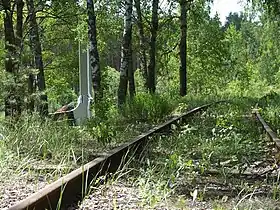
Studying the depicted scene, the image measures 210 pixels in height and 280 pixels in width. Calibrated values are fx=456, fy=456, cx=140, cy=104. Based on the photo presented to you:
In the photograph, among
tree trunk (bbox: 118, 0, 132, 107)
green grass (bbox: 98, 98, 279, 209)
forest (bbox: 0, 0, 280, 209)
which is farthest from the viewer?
tree trunk (bbox: 118, 0, 132, 107)

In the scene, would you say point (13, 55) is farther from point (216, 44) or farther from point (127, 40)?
point (216, 44)

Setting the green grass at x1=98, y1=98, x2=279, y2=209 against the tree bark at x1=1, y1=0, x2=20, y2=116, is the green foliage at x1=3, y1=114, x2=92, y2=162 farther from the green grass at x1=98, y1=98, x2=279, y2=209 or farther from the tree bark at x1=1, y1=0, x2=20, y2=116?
the tree bark at x1=1, y1=0, x2=20, y2=116

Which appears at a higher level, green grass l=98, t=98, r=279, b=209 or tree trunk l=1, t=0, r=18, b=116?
tree trunk l=1, t=0, r=18, b=116

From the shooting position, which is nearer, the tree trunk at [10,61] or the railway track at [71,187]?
the railway track at [71,187]

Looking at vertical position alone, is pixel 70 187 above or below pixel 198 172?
above

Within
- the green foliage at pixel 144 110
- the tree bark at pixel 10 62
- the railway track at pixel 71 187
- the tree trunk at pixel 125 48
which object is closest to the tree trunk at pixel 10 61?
the tree bark at pixel 10 62

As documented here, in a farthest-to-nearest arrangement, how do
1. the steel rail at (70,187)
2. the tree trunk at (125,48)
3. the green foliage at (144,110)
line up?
the tree trunk at (125,48)
the green foliage at (144,110)
the steel rail at (70,187)

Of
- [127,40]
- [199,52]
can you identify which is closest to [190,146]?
[127,40]

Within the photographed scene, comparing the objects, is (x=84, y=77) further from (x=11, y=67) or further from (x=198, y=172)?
(x=198, y=172)

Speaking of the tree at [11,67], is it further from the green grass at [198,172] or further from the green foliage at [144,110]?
the green foliage at [144,110]

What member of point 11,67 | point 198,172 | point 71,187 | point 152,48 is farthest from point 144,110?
point 152,48

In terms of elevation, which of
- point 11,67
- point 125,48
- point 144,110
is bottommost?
point 144,110

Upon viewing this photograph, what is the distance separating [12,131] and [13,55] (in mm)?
3464

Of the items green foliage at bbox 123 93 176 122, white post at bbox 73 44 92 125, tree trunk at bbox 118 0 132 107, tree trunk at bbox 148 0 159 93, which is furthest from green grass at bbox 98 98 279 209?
tree trunk at bbox 148 0 159 93
